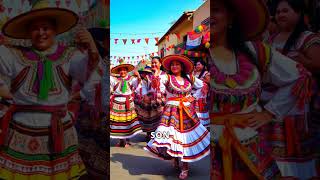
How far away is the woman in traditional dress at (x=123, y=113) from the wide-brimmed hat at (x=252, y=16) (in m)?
5.31

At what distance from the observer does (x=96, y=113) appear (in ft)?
9.98

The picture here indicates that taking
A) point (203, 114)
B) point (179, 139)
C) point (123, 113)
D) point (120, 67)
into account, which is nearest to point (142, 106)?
point (123, 113)

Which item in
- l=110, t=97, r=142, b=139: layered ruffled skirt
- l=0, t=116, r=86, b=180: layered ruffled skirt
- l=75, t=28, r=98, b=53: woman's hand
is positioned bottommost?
l=110, t=97, r=142, b=139: layered ruffled skirt

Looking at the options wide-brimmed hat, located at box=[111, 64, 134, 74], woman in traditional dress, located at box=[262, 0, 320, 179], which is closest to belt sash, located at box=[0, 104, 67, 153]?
woman in traditional dress, located at box=[262, 0, 320, 179]

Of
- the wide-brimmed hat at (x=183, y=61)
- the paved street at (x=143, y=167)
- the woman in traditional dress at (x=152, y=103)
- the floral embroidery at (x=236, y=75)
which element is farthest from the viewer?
the woman in traditional dress at (x=152, y=103)

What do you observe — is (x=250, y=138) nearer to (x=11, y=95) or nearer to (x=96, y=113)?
(x=96, y=113)

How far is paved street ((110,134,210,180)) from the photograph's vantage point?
5.60 metres

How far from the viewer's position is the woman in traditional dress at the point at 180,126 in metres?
5.46

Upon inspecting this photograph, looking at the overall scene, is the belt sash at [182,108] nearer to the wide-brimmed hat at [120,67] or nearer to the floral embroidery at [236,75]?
the floral embroidery at [236,75]

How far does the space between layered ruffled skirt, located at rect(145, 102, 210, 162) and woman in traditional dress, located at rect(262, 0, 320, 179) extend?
2.41 metres

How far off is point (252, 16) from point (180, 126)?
9.36 feet

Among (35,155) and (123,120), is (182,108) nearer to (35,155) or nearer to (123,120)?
(123,120)

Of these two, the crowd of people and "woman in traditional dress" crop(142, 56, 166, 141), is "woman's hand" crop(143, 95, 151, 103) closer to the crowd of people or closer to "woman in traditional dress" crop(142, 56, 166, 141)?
"woman in traditional dress" crop(142, 56, 166, 141)

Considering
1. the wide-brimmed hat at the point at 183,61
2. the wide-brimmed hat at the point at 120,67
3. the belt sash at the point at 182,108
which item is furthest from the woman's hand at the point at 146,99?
the belt sash at the point at 182,108
